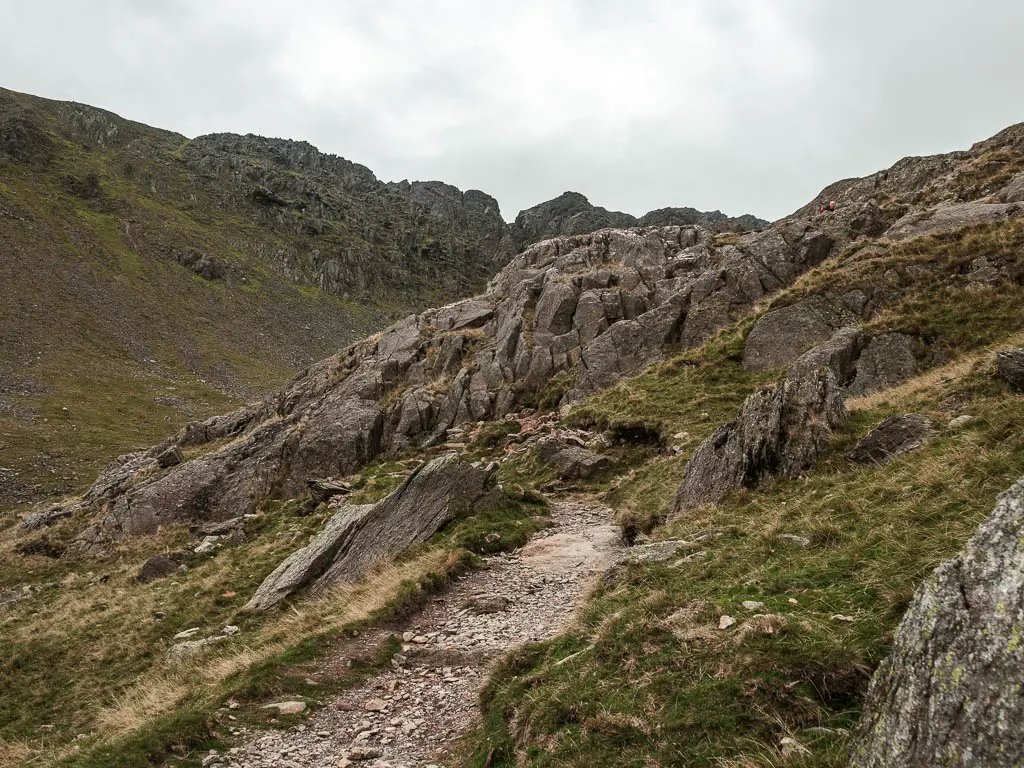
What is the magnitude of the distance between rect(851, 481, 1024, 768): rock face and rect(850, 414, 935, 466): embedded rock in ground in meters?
9.79

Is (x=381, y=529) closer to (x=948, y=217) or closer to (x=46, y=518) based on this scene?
(x=948, y=217)

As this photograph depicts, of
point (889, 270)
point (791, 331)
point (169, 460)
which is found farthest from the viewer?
point (169, 460)

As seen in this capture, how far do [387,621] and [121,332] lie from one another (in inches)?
4943

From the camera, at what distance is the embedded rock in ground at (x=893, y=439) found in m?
13.1

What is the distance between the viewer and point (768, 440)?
1546 cm

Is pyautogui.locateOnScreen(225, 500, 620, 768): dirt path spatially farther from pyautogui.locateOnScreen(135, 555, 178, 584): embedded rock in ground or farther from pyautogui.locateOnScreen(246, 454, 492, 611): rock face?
pyautogui.locateOnScreen(135, 555, 178, 584): embedded rock in ground

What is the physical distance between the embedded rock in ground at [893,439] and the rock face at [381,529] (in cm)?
1230

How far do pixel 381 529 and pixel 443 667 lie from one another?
8.36 meters

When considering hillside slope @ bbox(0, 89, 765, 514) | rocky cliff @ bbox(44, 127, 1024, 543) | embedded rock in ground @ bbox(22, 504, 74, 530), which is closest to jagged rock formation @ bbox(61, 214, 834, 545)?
rocky cliff @ bbox(44, 127, 1024, 543)

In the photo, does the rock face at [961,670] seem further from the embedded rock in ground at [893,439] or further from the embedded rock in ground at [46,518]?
the embedded rock in ground at [46,518]

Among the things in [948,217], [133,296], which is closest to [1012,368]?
[948,217]

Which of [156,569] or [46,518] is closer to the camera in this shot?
[156,569]

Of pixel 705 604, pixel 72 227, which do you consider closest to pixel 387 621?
pixel 705 604

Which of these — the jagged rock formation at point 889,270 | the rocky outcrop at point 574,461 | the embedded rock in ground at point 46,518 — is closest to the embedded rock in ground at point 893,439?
the jagged rock formation at point 889,270
